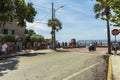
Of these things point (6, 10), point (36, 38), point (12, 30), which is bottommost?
point (36, 38)

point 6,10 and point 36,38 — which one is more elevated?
point 6,10

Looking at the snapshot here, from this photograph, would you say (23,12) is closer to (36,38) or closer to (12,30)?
(12,30)

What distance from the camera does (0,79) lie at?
17047mm

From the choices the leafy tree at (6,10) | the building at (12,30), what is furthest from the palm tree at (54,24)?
the leafy tree at (6,10)

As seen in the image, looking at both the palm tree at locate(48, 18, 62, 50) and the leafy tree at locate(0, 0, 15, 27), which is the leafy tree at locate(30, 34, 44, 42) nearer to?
the palm tree at locate(48, 18, 62, 50)

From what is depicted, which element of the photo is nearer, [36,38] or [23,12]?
[23,12]

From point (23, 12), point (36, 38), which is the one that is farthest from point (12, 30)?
point (23, 12)

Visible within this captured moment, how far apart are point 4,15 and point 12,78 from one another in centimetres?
2355

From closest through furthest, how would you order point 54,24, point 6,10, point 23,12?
point 6,10 → point 23,12 → point 54,24

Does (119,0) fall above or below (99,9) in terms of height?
below

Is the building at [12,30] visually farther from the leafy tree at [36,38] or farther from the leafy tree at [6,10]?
the leafy tree at [6,10]

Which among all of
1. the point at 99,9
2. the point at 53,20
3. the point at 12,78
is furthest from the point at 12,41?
the point at 12,78

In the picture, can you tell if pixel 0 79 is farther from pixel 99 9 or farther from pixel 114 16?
pixel 99 9

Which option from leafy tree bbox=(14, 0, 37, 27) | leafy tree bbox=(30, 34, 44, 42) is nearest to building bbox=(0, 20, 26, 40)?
leafy tree bbox=(30, 34, 44, 42)
